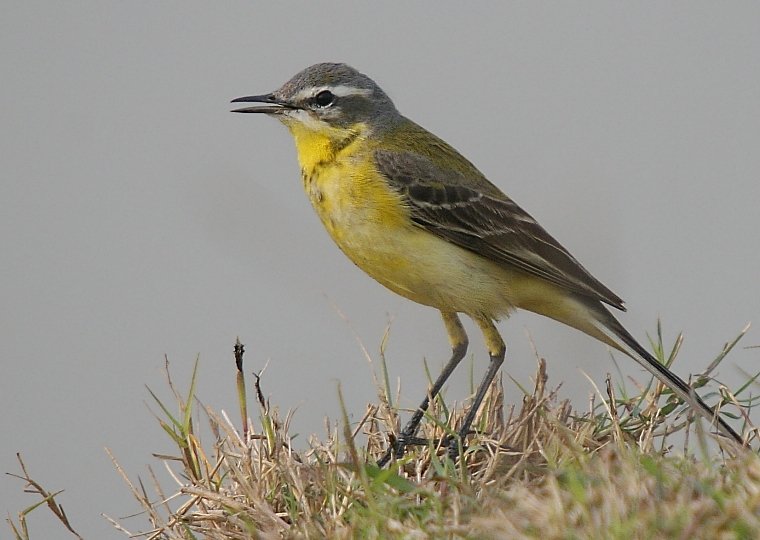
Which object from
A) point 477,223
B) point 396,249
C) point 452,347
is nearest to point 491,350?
point 452,347

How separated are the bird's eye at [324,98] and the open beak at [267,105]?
0.17m

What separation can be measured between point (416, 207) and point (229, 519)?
2.54m

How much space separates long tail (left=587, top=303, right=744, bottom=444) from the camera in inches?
→ 190

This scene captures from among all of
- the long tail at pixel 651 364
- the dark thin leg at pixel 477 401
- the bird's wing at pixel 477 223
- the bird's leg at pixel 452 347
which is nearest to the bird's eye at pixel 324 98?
the bird's wing at pixel 477 223

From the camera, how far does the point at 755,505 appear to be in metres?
2.99

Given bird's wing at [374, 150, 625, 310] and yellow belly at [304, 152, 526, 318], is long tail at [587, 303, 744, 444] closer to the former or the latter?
bird's wing at [374, 150, 625, 310]

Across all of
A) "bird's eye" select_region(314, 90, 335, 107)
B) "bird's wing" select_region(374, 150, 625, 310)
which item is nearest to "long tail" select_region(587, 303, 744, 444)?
"bird's wing" select_region(374, 150, 625, 310)

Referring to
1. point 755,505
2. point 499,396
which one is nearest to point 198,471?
point 499,396

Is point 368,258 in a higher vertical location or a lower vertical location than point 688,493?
higher

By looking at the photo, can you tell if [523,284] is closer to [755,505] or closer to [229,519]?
[229,519]

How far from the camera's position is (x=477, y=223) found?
641 cm

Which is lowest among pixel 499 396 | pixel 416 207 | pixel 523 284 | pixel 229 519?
pixel 229 519

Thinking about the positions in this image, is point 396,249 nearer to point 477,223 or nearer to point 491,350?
point 477,223

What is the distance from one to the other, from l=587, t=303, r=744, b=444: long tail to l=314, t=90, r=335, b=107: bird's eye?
2.16 m
